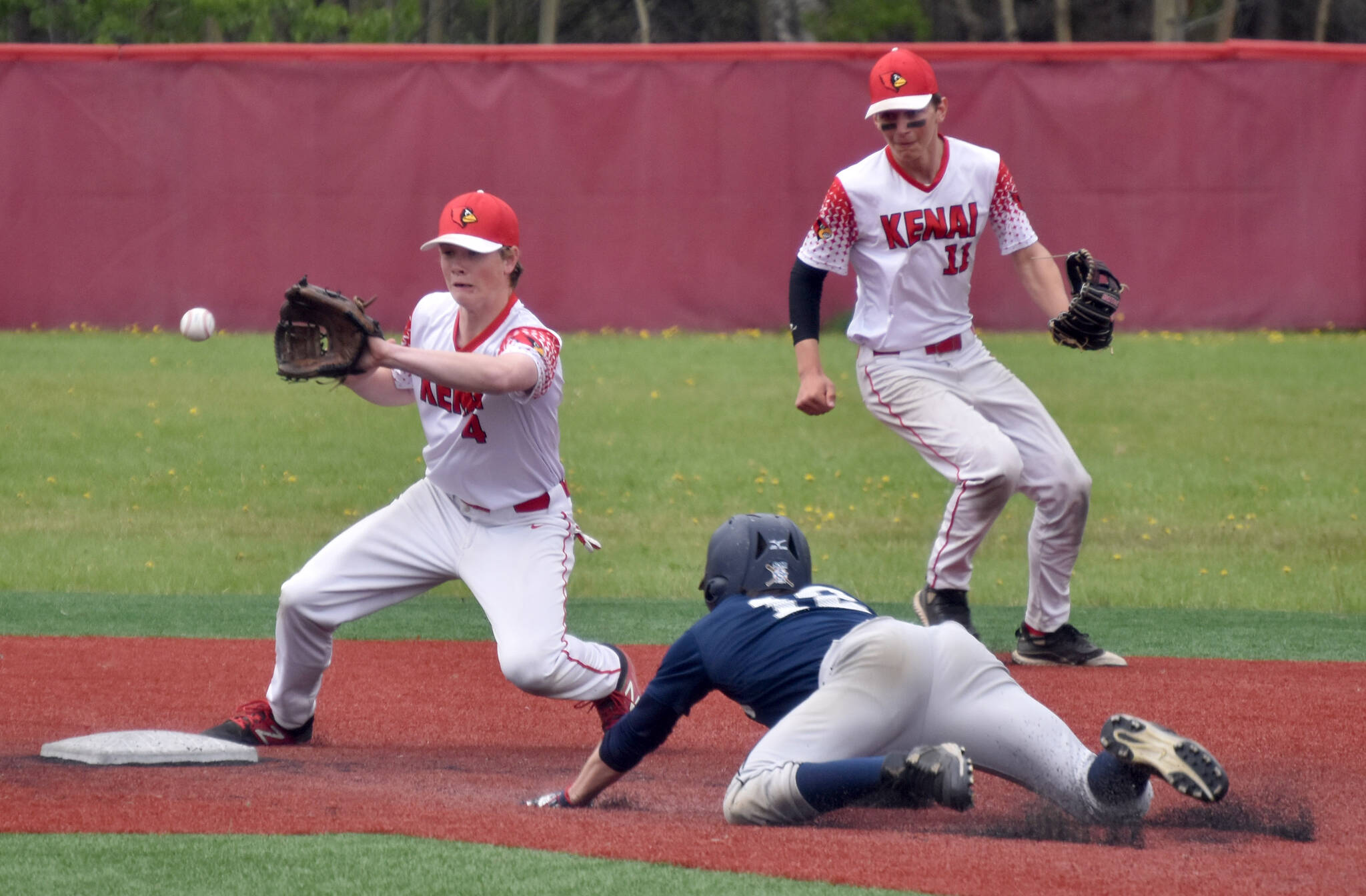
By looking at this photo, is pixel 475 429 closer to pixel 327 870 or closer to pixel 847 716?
pixel 847 716

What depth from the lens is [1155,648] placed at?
24.4 ft

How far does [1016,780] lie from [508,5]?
36422 millimetres

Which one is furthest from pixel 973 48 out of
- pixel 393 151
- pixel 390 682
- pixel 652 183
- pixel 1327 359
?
pixel 390 682

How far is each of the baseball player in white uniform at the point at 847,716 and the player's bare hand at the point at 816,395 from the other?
1.80 m

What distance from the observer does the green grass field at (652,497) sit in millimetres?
7297

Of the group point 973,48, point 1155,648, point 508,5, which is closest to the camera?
point 1155,648

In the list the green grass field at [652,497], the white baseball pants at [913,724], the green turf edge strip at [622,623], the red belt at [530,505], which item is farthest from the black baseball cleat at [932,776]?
the green turf edge strip at [622,623]

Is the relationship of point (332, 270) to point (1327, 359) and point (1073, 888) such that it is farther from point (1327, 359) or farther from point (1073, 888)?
point (1073, 888)

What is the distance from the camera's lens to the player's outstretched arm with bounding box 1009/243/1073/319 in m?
6.55

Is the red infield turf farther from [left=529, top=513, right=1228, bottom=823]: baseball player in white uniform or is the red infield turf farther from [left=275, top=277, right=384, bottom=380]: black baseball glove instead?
[left=275, top=277, right=384, bottom=380]: black baseball glove

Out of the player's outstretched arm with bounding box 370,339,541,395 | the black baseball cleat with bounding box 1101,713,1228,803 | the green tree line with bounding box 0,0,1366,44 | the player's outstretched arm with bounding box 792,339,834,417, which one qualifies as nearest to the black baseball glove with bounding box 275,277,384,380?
the player's outstretched arm with bounding box 370,339,541,395

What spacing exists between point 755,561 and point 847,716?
1.77 feet

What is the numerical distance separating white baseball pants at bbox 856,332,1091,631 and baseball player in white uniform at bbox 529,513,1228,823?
1.88 metres

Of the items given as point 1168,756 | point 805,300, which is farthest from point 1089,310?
point 1168,756
